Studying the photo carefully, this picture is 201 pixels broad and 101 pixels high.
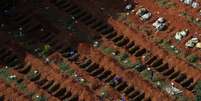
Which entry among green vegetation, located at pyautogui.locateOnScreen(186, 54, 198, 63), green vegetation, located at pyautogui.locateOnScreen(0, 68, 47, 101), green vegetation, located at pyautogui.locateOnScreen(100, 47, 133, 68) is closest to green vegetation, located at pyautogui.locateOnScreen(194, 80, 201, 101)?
green vegetation, located at pyautogui.locateOnScreen(186, 54, 198, 63)

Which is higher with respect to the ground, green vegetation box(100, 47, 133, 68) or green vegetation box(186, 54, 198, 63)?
green vegetation box(186, 54, 198, 63)

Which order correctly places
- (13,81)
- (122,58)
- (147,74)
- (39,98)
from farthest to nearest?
1. (13,81)
2. (122,58)
3. (39,98)
4. (147,74)

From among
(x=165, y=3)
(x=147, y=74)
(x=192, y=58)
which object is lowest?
(x=147, y=74)

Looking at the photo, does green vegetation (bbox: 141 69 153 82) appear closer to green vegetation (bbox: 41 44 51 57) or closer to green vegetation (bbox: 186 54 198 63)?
green vegetation (bbox: 186 54 198 63)

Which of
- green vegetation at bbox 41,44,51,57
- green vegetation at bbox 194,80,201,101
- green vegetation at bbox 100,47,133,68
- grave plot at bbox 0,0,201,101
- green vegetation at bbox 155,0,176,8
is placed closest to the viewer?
green vegetation at bbox 194,80,201,101

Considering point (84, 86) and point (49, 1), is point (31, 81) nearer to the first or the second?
point (84, 86)

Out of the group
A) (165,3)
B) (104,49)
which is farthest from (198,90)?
(165,3)

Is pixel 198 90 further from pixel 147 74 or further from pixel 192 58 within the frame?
pixel 147 74

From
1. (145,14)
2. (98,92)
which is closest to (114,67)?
(98,92)

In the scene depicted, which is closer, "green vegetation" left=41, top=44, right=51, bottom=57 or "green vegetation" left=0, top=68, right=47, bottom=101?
"green vegetation" left=0, top=68, right=47, bottom=101

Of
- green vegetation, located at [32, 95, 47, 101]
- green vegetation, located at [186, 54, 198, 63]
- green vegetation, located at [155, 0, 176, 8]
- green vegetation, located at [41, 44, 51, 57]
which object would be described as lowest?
green vegetation, located at [32, 95, 47, 101]

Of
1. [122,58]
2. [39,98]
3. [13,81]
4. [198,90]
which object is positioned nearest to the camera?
[198,90]
